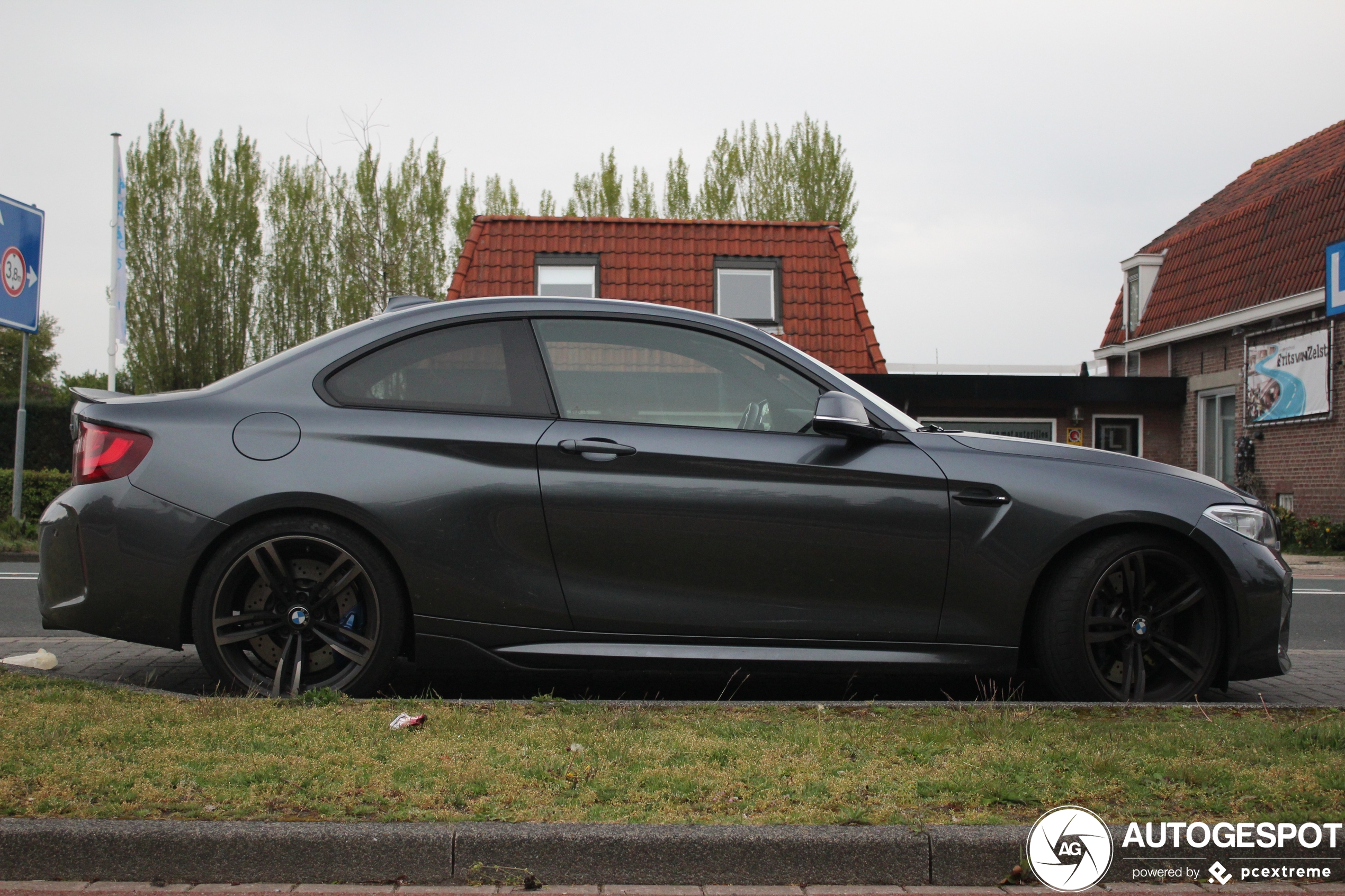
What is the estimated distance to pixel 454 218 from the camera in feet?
100

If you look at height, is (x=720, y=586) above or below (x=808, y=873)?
above

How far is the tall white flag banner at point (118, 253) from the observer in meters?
17.4

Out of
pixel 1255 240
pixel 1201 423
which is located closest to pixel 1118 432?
pixel 1201 423

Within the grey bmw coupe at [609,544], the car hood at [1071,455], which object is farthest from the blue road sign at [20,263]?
the car hood at [1071,455]

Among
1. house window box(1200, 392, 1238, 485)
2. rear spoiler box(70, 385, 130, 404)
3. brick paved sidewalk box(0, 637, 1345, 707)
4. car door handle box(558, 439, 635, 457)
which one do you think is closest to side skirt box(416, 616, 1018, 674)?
car door handle box(558, 439, 635, 457)

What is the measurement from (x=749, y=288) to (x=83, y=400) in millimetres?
16848

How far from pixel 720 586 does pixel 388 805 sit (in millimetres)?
1614

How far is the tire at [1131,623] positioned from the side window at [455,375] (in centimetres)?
218

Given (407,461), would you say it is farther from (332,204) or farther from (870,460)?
(332,204)

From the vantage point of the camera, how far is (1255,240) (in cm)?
2142

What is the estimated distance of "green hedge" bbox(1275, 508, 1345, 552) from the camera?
57.2 feet

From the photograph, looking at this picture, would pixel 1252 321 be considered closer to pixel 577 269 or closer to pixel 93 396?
pixel 577 269

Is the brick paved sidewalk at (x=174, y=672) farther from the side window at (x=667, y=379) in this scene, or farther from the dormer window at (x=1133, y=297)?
the dormer window at (x=1133, y=297)

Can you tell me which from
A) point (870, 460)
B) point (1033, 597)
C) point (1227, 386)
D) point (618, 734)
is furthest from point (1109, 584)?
point (1227, 386)
